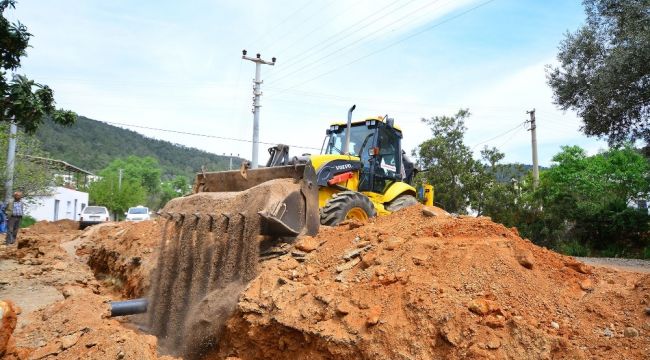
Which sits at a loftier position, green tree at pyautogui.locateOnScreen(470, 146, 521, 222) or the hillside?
the hillside

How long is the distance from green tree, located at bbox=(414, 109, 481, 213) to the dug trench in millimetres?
12678

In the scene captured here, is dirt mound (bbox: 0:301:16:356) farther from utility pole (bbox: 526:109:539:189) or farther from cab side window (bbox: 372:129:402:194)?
utility pole (bbox: 526:109:539:189)

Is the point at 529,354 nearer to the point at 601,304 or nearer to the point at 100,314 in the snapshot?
the point at 601,304

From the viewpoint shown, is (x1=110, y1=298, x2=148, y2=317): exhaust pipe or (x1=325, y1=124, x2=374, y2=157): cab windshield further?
(x1=325, y1=124, x2=374, y2=157): cab windshield

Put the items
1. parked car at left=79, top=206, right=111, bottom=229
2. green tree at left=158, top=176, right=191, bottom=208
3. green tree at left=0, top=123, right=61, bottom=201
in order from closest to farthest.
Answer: green tree at left=0, top=123, right=61, bottom=201, parked car at left=79, top=206, right=111, bottom=229, green tree at left=158, top=176, right=191, bottom=208

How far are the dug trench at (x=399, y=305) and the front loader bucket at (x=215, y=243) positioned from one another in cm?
4

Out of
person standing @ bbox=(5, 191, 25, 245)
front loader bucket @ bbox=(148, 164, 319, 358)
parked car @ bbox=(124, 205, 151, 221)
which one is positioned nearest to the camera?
front loader bucket @ bbox=(148, 164, 319, 358)

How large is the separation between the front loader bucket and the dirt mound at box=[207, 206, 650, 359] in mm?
379

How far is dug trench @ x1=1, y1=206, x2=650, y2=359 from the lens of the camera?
13.6 ft

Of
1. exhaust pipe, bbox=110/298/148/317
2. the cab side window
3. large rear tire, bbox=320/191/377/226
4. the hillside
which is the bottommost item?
exhaust pipe, bbox=110/298/148/317

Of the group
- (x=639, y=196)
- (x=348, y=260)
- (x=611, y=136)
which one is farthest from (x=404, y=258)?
(x=639, y=196)

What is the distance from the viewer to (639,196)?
17.6 metres

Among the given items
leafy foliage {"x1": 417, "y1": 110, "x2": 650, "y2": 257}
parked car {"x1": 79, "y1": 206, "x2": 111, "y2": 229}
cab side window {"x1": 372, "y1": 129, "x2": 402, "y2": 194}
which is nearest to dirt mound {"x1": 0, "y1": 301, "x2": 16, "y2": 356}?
cab side window {"x1": 372, "y1": 129, "x2": 402, "y2": 194}

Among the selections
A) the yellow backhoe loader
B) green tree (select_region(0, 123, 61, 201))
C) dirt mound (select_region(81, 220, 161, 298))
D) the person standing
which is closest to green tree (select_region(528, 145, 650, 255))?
the yellow backhoe loader
